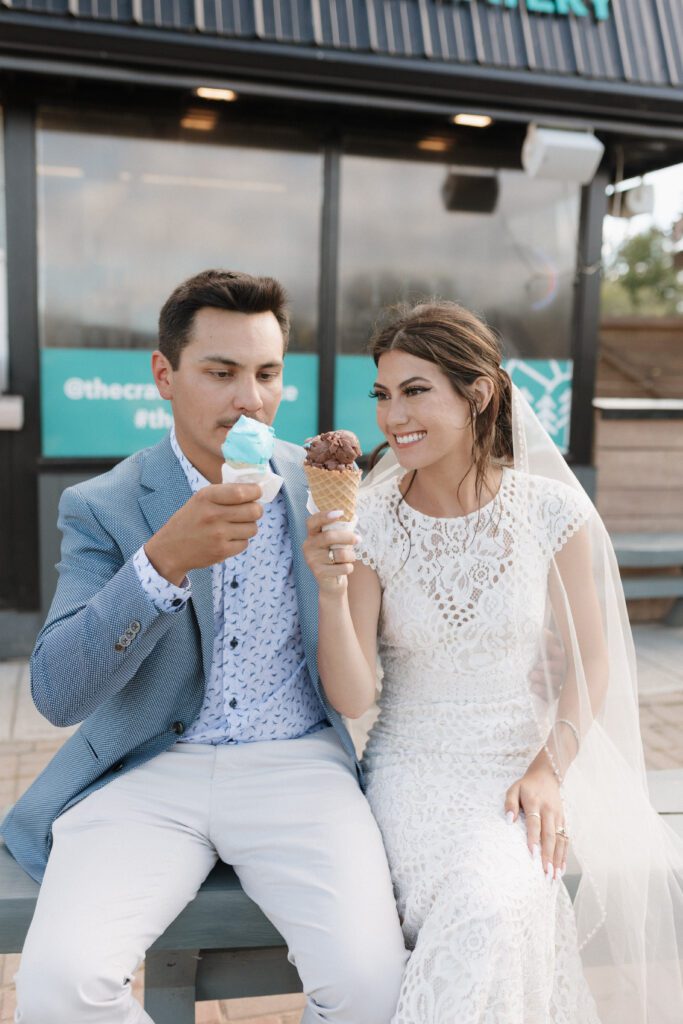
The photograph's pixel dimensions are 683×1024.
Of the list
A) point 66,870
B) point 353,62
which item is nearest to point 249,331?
point 66,870

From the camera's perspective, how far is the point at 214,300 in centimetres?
238

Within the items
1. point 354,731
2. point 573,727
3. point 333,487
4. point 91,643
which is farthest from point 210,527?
point 354,731

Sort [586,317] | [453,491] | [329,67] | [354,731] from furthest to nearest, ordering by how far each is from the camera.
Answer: [586,317] < [329,67] < [354,731] < [453,491]

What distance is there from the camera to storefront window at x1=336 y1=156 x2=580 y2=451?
6.61 metres

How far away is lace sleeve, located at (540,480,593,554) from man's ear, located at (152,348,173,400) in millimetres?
1094

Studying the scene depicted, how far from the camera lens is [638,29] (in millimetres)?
6184

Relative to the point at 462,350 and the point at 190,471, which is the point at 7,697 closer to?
the point at 190,471

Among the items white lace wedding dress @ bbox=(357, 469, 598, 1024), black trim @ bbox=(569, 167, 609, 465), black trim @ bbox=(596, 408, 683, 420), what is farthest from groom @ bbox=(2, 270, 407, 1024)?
black trim @ bbox=(596, 408, 683, 420)

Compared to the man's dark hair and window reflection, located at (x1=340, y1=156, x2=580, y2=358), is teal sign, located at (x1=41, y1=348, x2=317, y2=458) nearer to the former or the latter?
window reflection, located at (x1=340, y1=156, x2=580, y2=358)

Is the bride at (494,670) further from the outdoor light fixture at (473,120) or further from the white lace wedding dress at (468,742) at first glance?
the outdoor light fixture at (473,120)

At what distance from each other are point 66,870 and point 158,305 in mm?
4813

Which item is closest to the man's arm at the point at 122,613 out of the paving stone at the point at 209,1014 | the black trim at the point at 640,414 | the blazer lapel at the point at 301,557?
the blazer lapel at the point at 301,557

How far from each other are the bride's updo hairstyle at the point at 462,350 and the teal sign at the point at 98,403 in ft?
12.6

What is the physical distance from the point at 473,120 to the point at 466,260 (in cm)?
99
